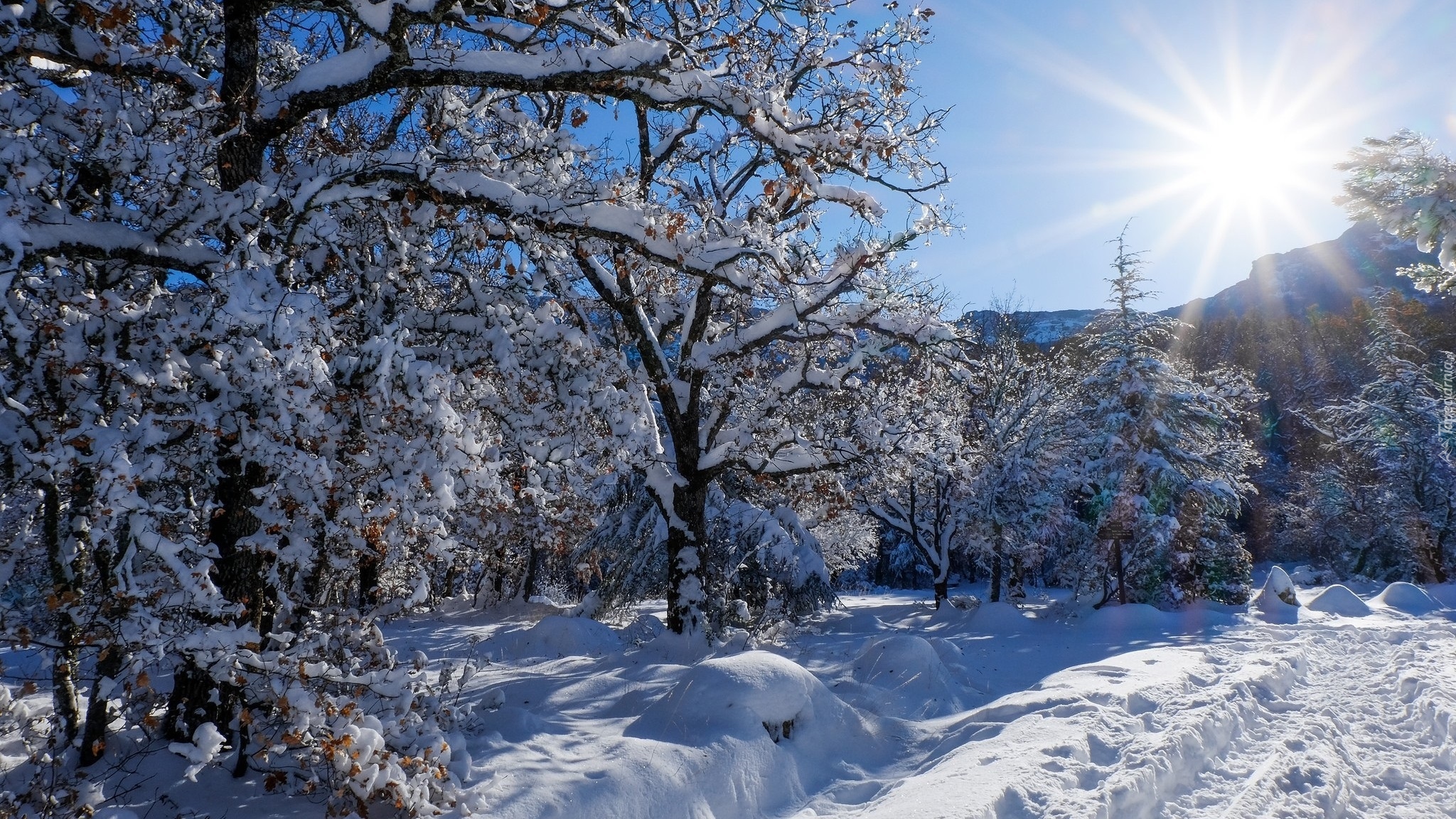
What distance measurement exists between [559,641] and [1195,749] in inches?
318

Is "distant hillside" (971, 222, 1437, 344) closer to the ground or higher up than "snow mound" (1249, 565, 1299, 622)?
higher up

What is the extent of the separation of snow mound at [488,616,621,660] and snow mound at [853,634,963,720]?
3.89 meters

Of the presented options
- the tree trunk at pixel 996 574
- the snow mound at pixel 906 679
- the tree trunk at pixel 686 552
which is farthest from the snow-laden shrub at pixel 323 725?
the tree trunk at pixel 996 574

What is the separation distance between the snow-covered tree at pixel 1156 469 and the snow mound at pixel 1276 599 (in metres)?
1.07

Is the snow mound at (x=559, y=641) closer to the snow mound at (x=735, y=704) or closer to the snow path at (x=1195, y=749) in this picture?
the snow mound at (x=735, y=704)

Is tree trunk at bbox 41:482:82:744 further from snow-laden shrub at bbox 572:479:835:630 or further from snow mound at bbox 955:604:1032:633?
snow mound at bbox 955:604:1032:633

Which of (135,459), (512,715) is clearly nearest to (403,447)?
(135,459)

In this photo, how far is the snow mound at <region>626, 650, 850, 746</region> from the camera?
5.44 metres

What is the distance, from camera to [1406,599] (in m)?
19.9

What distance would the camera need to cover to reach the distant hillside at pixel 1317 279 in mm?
96188

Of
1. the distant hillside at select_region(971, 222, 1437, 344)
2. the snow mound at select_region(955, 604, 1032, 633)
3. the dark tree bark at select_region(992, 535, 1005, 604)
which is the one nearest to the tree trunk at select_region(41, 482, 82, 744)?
the snow mound at select_region(955, 604, 1032, 633)

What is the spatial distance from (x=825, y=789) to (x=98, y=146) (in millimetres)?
6300

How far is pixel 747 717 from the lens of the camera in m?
5.60

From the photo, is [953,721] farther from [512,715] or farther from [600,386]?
[600,386]
